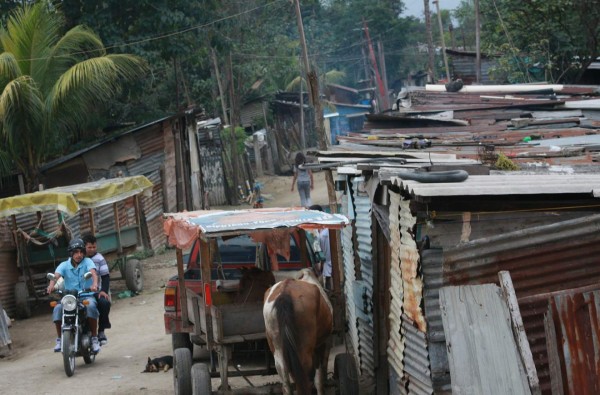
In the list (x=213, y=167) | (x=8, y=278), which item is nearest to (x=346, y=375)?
(x=8, y=278)

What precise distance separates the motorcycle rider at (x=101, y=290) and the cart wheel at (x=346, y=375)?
179 inches

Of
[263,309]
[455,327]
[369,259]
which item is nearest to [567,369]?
[455,327]

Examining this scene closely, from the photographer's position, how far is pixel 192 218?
9750mm

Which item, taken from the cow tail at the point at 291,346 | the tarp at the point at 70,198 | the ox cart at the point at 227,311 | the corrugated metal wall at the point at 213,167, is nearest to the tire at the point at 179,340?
the ox cart at the point at 227,311

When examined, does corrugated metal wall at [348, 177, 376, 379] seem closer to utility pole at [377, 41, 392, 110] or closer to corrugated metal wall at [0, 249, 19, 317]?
corrugated metal wall at [0, 249, 19, 317]

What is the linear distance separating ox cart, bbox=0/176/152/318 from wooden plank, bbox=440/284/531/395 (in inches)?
488

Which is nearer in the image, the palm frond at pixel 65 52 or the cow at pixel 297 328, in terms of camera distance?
the cow at pixel 297 328

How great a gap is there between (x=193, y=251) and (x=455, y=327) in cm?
680

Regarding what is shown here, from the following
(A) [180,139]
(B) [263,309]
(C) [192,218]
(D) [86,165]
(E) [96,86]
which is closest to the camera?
(B) [263,309]

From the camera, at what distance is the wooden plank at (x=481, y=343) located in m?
5.31

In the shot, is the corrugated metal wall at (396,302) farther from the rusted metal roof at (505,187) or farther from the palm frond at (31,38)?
the palm frond at (31,38)

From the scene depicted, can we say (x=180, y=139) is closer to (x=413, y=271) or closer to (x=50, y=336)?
(x=50, y=336)

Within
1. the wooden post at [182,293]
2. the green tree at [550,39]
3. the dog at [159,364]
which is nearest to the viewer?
the wooden post at [182,293]

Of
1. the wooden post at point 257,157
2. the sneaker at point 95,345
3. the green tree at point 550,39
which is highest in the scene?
the green tree at point 550,39
